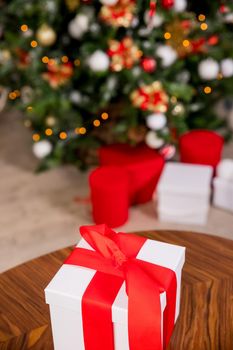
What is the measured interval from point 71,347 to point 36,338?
0.10 metres

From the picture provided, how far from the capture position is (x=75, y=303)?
0.93 meters

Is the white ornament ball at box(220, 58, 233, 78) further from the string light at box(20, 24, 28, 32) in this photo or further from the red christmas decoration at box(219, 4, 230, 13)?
the string light at box(20, 24, 28, 32)

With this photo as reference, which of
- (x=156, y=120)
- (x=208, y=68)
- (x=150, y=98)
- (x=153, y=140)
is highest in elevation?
(x=208, y=68)

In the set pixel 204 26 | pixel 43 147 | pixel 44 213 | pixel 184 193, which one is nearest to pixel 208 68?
pixel 204 26

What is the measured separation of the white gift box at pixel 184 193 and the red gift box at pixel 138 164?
0.11m

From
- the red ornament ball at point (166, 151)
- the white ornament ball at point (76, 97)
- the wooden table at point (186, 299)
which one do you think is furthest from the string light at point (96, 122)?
the wooden table at point (186, 299)

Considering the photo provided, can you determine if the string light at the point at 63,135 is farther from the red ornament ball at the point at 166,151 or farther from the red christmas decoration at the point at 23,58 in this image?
the red ornament ball at the point at 166,151

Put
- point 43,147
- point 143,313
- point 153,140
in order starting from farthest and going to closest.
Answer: point 43,147 < point 153,140 < point 143,313

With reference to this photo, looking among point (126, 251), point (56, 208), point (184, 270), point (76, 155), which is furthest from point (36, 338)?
point (76, 155)

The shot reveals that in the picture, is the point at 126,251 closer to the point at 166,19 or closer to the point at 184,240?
the point at 184,240

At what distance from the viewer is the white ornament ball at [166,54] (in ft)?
7.47

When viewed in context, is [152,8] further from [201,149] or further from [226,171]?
[226,171]

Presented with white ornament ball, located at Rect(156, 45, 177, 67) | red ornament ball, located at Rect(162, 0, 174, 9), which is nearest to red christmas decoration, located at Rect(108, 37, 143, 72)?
white ornament ball, located at Rect(156, 45, 177, 67)

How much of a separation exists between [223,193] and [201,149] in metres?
0.24
